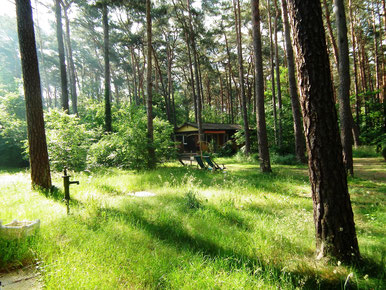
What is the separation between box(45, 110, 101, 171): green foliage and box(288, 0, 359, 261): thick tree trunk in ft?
28.8

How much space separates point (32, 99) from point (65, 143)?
404cm

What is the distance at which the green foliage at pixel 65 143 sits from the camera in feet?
27.5

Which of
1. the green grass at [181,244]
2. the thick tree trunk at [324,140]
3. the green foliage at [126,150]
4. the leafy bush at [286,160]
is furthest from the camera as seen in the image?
the leafy bush at [286,160]

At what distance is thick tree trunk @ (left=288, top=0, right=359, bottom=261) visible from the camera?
2330mm

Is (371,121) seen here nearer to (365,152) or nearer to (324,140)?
(365,152)

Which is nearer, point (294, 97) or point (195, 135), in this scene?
point (294, 97)

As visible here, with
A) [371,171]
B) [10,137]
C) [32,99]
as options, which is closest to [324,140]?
[32,99]

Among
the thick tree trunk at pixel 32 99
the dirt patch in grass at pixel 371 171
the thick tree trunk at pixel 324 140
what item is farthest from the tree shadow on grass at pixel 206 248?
the dirt patch in grass at pixel 371 171

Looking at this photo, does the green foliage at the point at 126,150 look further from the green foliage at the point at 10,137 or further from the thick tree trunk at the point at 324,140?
the thick tree trunk at the point at 324,140

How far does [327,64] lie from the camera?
237 cm

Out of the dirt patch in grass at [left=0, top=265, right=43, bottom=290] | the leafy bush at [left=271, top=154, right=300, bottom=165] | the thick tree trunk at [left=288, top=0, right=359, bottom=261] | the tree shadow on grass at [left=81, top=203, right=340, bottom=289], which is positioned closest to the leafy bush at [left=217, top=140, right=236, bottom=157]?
the leafy bush at [left=271, top=154, right=300, bottom=165]

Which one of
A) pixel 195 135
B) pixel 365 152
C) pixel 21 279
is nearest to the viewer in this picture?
pixel 21 279

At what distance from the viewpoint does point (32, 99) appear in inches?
198

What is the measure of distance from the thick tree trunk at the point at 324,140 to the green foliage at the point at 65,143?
345 inches
